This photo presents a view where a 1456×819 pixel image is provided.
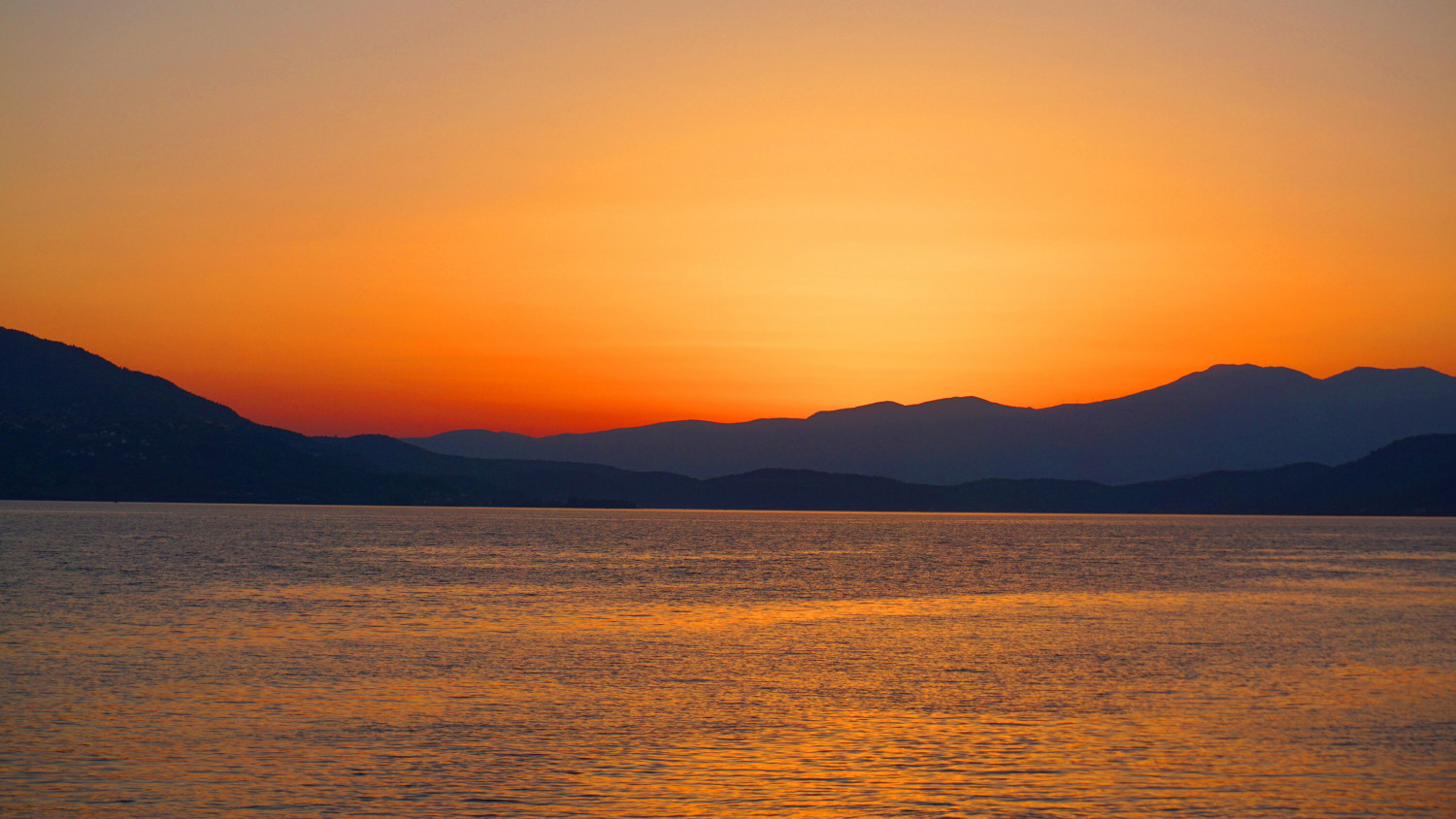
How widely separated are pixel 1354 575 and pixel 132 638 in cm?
9952

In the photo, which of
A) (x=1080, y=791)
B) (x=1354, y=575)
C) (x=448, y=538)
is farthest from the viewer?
(x=448, y=538)

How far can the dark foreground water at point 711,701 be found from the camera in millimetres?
23234

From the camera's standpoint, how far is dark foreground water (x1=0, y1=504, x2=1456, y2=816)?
76.2 ft

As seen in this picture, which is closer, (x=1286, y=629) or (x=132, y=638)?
(x=132, y=638)

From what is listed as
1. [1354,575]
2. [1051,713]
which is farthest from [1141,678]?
[1354,575]

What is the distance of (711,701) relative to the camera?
111 feet

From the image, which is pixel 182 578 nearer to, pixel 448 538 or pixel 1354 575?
pixel 448 538

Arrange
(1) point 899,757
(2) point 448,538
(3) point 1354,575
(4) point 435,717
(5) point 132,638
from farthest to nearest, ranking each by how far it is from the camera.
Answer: (2) point 448,538 → (3) point 1354,575 → (5) point 132,638 → (4) point 435,717 → (1) point 899,757

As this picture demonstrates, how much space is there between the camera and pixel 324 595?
→ 69625mm

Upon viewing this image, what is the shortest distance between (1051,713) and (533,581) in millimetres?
58425

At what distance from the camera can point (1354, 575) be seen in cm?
10294

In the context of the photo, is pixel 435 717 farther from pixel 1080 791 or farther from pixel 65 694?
pixel 1080 791

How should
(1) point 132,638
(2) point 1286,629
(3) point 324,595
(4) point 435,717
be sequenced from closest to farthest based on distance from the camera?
(4) point 435,717 → (1) point 132,638 → (2) point 1286,629 → (3) point 324,595

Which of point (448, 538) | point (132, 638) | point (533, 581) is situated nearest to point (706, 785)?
point (132, 638)
